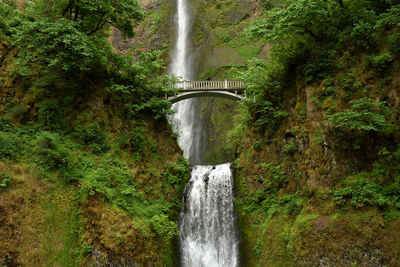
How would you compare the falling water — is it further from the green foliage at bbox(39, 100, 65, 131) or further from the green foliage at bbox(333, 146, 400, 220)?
the green foliage at bbox(333, 146, 400, 220)

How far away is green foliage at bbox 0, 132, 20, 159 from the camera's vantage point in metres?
7.54

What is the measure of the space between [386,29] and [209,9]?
88.7ft

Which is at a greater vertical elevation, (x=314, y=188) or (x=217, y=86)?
(x=217, y=86)

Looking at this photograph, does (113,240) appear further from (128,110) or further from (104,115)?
(128,110)

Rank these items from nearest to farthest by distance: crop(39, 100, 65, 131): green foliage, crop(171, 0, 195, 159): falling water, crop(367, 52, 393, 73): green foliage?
crop(367, 52, 393, 73): green foliage
crop(39, 100, 65, 131): green foliage
crop(171, 0, 195, 159): falling water

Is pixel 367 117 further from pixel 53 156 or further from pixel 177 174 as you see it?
pixel 53 156

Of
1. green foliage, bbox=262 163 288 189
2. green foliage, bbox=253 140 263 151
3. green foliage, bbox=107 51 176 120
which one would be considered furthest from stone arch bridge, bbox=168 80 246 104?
green foliage, bbox=262 163 288 189

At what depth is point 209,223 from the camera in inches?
457

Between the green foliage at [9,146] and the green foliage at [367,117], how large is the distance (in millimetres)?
10088

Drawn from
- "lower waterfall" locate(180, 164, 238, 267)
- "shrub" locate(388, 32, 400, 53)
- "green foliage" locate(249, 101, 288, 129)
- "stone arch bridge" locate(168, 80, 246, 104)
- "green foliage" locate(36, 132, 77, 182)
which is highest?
"stone arch bridge" locate(168, 80, 246, 104)

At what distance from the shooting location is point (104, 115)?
1138cm

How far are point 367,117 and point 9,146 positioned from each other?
11.0m

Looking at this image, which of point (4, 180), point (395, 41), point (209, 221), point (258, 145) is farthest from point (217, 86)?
point (4, 180)

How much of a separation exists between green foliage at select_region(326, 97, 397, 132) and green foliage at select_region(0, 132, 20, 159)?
10088 mm
